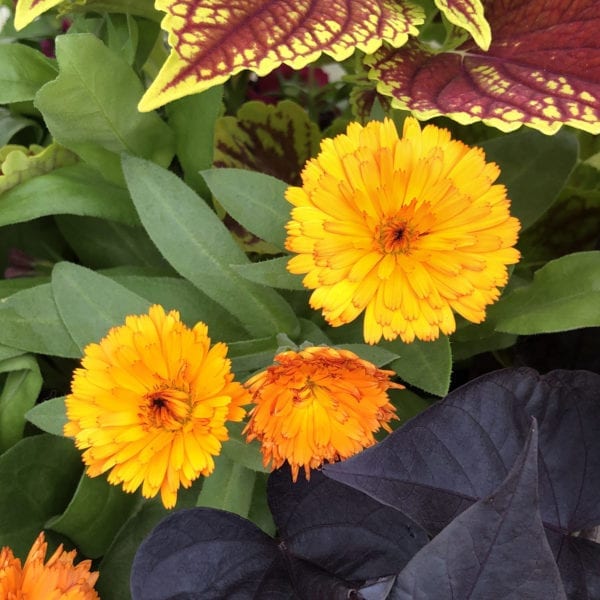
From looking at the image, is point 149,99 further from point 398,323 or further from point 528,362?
point 528,362

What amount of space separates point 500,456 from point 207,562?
193 millimetres

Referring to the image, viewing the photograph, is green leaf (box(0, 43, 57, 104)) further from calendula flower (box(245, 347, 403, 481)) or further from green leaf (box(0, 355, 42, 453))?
calendula flower (box(245, 347, 403, 481))

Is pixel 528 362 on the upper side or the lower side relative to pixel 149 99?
lower

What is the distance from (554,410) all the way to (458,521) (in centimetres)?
16

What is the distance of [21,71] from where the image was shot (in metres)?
0.64

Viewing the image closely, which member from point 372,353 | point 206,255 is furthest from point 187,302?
point 372,353

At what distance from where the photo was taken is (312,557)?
517mm

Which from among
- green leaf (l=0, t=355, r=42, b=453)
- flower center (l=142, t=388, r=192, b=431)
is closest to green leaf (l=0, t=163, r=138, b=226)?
green leaf (l=0, t=355, r=42, b=453)

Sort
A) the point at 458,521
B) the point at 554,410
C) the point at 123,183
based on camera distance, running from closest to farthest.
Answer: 1. the point at 458,521
2. the point at 554,410
3. the point at 123,183

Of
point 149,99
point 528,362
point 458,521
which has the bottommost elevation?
point 528,362

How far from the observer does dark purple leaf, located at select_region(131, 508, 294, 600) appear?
1.56ft

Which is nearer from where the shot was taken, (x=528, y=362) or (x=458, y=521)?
(x=458, y=521)

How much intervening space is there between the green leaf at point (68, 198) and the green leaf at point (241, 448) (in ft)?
0.70

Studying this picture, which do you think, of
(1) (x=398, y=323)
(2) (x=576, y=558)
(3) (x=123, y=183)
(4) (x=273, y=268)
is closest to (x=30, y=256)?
(3) (x=123, y=183)
